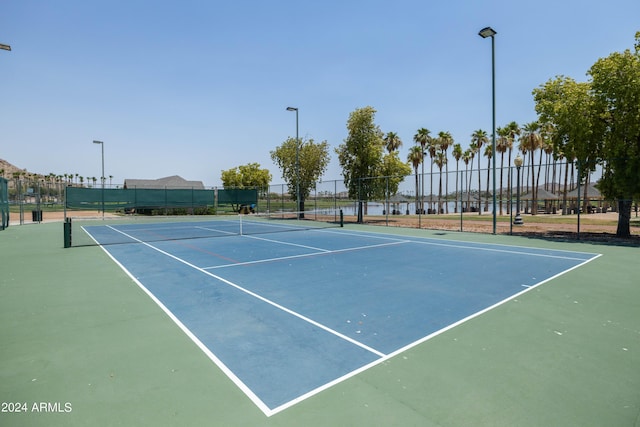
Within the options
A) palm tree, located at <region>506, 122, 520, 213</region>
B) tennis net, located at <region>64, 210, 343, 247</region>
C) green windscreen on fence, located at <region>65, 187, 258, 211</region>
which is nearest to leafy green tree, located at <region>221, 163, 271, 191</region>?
green windscreen on fence, located at <region>65, 187, 258, 211</region>

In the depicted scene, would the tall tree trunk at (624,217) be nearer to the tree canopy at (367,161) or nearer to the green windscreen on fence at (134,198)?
the tree canopy at (367,161)

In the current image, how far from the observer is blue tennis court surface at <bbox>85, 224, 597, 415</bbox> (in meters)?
4.03

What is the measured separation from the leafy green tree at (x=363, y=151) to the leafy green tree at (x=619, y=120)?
47.9ft

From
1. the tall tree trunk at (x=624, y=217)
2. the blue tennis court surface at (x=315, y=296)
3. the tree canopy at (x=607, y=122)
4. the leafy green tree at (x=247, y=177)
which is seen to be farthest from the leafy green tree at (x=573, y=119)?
the leafy green tree at (x=247, y=177)

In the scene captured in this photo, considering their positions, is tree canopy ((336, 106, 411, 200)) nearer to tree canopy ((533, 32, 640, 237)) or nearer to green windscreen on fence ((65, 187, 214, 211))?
tree canopy ((533, 32, 640, 237))

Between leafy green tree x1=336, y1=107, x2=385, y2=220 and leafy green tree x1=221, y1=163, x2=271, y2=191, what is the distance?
25.8 metres

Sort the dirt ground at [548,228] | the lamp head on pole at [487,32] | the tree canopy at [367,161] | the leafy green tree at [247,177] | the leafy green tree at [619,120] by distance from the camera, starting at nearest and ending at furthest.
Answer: the leafy green tree at [619,120] < the lamp head on pole at [487,32] < the dirt ground at [548,228] < the tree canopy at [367,161] < the leafy green tree at [247,177]

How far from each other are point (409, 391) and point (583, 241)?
15.7 meters

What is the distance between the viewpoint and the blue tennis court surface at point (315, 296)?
159 inches

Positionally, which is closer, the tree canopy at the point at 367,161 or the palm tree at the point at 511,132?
the tree canopy at the point at 367,161

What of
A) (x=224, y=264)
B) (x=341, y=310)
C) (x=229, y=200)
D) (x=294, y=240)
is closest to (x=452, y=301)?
(x=341, y=310)

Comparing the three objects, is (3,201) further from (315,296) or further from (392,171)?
(392,171)

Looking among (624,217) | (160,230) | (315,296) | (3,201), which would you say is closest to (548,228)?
(624,217)

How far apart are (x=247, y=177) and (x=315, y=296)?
47.4m
